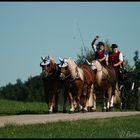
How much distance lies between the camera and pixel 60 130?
55.0ft

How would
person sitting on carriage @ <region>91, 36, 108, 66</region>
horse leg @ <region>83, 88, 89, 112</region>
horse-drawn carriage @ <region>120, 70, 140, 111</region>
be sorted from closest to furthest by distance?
horse leg @ <region>83, 88, 89, 112</region>, person sitting on carriage @ <region>91, 36, 108, 66</region>, horse-drawn carriage @ <region>120, 70, 140, 111</region>

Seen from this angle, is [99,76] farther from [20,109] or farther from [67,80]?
[20,109]

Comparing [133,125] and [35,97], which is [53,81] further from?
[35,97]

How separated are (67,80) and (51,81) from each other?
2.09ft

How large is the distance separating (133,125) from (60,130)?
11.1 feet

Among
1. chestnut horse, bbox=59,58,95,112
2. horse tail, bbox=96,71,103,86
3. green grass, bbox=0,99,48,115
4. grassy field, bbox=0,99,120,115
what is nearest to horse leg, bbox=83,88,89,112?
chestnut horse, bbox=59,58,95,112

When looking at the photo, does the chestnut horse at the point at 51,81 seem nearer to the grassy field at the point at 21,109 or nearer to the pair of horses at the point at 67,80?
the pair of horses at the point at 67,80

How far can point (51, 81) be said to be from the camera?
2394 centimetres

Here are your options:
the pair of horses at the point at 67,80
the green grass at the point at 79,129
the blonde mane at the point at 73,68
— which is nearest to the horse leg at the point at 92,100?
the pair of horses at the point at 67,80

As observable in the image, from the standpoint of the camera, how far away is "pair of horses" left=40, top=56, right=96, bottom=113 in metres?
23.4

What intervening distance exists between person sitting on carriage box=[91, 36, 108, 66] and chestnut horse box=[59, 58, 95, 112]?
146cm

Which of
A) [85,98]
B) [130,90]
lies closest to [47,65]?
[85,98]

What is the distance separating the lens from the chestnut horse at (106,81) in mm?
25266

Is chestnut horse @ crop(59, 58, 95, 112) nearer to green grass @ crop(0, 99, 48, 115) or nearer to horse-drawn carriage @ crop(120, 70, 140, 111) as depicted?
green grass @ crop(0, 99, 48, 115)
